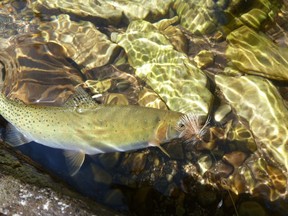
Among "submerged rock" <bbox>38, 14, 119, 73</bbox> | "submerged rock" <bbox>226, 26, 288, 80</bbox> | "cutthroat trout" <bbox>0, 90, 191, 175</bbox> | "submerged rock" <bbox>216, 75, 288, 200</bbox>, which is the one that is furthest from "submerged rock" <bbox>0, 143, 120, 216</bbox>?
"submerged rock" <bbox>226, 26, 288, 80</bbox>

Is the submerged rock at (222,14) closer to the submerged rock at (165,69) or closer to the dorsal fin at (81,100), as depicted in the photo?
the submerged rock at (165,69)

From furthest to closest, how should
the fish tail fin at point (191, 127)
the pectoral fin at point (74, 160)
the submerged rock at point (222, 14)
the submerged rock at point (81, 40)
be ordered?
the submerged rock at point (222, 14), the submerged rock at point (81, 40), the pectoral fin at point (74, 160), the fish tail fin at point (191, 127)

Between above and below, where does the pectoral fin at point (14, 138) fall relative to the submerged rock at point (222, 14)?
below

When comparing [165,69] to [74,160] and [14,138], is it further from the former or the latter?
[14,138]

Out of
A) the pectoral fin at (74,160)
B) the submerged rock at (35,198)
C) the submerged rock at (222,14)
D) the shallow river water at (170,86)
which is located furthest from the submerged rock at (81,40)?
the submerged rock at (35,198)

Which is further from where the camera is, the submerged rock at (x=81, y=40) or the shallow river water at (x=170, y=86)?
the submerged rock at (x=81, y=40)

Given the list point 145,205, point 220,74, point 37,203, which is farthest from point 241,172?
point 37,203

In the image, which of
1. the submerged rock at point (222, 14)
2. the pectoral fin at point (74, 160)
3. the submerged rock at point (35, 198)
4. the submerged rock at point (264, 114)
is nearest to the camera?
the submerged rock at point (35, 198)

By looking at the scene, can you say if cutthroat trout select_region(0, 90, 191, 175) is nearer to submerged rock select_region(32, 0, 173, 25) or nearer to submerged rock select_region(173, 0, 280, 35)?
submerged rock select_region(32, 0, 173, 25)
